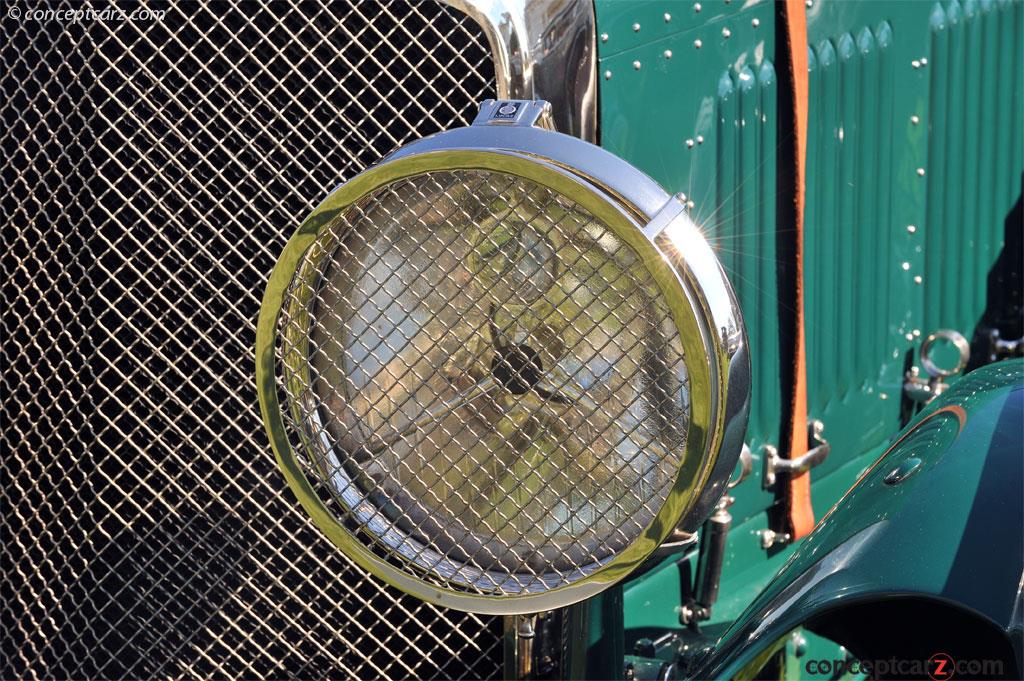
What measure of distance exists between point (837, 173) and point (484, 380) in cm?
104

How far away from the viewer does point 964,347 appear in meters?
2.03

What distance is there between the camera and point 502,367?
108 centimetres

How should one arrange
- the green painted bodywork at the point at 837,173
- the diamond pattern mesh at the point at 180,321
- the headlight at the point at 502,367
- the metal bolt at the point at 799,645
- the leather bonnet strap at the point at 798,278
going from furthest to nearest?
the leather bonnet strap at the point at 798,278, the green painted bodywork at the point at 837,173, the diamond pattern mesh at the point at 180,321, the metal bolt at the point at 799,645, the headlight at the point at 502,367

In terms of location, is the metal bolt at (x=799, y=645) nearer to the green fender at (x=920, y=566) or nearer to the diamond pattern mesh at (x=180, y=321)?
the green fender at (x=920, y=566)

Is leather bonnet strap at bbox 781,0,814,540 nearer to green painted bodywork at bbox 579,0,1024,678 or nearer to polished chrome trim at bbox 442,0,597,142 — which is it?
green painted bodywork at bbox 579,0,1024,678

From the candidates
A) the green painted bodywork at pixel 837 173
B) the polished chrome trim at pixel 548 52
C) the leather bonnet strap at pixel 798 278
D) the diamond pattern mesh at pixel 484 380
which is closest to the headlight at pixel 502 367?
the diamond pattern mesh at pixel 484 380

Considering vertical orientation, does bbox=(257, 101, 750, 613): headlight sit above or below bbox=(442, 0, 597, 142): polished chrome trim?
below

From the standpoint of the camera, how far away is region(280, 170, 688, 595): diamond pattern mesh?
1.04 metres

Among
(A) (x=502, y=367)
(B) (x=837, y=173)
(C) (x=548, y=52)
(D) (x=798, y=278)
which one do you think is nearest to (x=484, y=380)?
(A) (x=502, y=367)

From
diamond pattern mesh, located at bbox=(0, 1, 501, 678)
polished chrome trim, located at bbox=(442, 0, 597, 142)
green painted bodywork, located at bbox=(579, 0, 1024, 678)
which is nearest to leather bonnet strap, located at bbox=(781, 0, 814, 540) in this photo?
green painted bodywork, located at bbox=(579, 0, 1024, 678)

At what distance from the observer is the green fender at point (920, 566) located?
1047mm

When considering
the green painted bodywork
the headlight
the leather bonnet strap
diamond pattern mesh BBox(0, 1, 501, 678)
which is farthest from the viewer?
the leather bonnet strap

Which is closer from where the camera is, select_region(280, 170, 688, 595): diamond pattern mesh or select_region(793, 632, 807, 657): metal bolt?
select_region(280, 170, 688, 595): diamond pattern mesh

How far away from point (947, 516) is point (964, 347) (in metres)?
1.00
